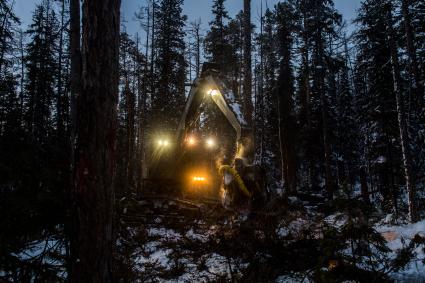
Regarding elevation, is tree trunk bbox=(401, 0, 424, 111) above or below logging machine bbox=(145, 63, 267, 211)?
above

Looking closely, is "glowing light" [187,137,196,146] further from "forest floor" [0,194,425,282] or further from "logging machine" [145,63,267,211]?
"forest floor" [0,194,425,282]

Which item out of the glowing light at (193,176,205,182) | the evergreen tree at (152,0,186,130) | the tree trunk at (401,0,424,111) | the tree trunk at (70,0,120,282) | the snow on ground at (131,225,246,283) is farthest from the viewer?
the evergreen tree at (152,0,186,130)

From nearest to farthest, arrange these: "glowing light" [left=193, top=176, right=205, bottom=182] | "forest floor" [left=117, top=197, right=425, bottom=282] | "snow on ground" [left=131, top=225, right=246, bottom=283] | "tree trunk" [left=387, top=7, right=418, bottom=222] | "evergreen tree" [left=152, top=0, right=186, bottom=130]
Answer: "forest floor" [left=117, top=197, right=425, bottom=282] → "snow on ground" [left=131, top=225, right=246, bottom=283] → "glowing light" [left=193, top=176, right=205, bottom=182] → "tree trunk" [left=387, top=7, right=418, bottom=222] → "evergreen tree" [left=152, top=0, right=186, bottom=130]

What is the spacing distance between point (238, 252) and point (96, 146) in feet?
12.0

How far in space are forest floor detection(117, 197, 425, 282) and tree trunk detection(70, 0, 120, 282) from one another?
40.0 inches

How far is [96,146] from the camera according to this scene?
3137 mm

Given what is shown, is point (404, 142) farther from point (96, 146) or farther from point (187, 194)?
point (96, 146)

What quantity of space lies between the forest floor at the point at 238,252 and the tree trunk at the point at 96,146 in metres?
1.02

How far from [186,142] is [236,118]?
3.48m

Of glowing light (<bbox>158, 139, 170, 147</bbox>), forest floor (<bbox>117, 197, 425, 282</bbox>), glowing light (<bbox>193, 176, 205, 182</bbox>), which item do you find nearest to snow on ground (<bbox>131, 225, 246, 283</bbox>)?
forest floor (<bbox>117, 197, 425, 282</bbox>)

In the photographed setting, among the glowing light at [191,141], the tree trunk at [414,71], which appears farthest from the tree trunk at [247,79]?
the tree trunk at [414,71]

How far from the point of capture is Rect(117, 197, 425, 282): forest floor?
14.8ft


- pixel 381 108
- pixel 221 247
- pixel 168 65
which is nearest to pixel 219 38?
pixel 168 65

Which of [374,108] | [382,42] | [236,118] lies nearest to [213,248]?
[236,118]
